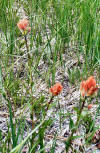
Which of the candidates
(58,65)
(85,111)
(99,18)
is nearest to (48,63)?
(58,65)

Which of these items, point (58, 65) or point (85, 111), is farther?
point (58, 65)

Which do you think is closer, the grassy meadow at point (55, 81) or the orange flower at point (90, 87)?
the orange flower at point (90, 87)

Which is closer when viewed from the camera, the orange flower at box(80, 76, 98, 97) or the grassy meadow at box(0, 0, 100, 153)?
→ the orange flower at box(80, 76, 98, 97)

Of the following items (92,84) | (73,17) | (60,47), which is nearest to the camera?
(92,84)

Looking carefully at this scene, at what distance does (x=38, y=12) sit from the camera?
239 cm

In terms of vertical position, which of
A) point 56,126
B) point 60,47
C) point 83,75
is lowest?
point 56,126

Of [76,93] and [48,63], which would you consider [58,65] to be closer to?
[48,63]

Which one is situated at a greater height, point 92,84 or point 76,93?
point 92,84

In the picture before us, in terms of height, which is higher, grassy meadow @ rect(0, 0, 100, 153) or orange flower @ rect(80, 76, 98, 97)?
orange flower @ rect(80, 76, 98, 97)

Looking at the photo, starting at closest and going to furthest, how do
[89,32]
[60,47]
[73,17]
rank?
[89,32]
[60,47]
[73,17]

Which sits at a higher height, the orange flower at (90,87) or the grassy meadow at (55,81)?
the orange flower at (90,87)

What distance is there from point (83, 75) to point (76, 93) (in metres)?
0.12

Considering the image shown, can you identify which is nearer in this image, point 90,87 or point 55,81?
point 90,87

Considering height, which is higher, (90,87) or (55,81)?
(90,87)
